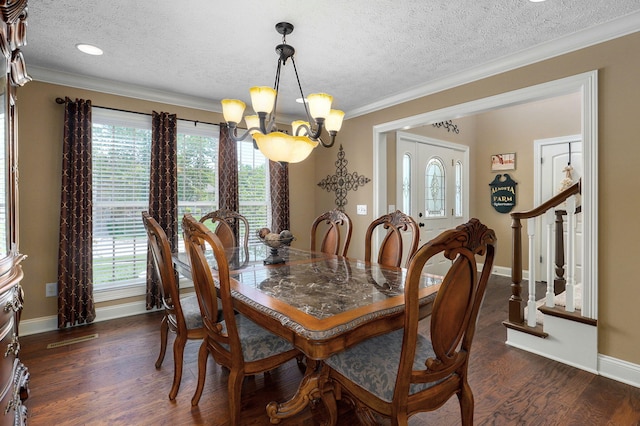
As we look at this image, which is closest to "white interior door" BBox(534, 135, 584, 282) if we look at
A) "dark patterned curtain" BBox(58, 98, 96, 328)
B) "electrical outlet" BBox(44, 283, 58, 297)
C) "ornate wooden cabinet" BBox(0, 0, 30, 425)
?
"ornate wooden cabinet" BBox(0, 0, 30, 425)

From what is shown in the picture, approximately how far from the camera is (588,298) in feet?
7.70

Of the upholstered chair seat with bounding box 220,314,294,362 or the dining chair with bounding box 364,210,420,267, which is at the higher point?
the dining chair with bounding box 364,210,420,267

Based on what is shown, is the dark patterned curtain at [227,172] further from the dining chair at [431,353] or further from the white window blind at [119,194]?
the dining chair at [431,353]

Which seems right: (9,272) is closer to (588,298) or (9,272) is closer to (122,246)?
(122,246)

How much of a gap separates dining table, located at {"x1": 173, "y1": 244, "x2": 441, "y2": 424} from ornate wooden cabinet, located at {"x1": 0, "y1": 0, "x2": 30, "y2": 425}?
0.86 meters

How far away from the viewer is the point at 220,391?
2094 mm

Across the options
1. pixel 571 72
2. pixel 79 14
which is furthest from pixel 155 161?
pixel 571 72

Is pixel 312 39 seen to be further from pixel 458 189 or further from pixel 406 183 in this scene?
pixel 458 189

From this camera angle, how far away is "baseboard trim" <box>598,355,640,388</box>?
7.14 feet

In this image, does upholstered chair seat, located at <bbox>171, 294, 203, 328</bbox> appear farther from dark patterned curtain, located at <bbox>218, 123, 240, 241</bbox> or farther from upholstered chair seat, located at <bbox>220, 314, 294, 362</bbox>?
dark patterned curtain, located at <bbox>218, 123, 240, 241</bbox>

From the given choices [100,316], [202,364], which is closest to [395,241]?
[202,364]

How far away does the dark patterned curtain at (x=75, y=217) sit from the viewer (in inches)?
121

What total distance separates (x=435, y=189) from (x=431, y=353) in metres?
3.82

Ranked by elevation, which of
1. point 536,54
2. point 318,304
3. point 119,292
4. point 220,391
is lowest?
point 220,391
